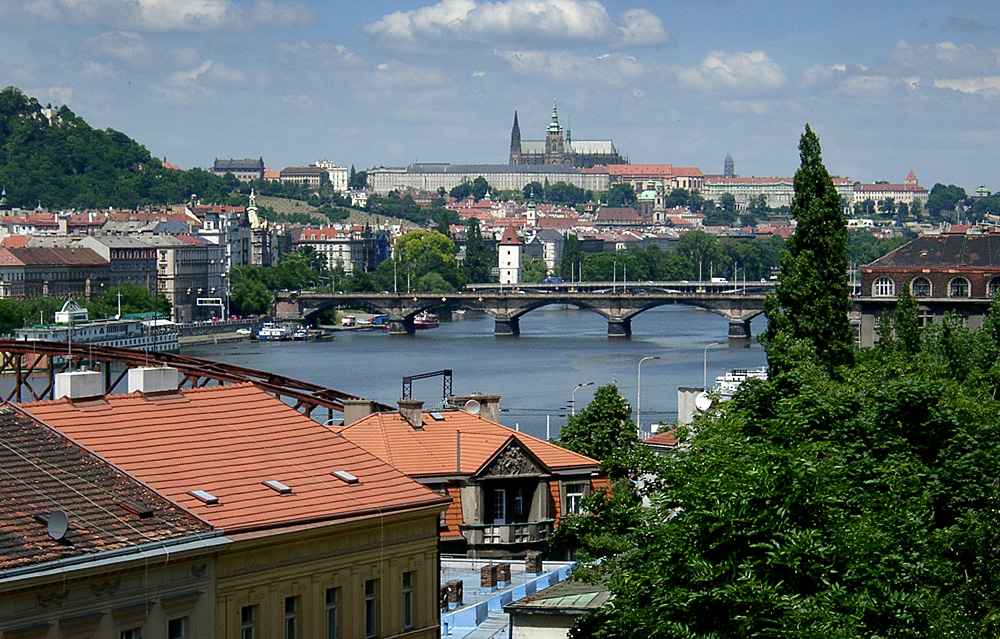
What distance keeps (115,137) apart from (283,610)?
15824 centimetres

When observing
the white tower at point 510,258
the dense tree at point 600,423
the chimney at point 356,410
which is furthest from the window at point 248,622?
the white tower at point 510,258

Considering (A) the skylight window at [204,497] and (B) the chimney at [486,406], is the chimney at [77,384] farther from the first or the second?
(B) the chimney at [486,406]

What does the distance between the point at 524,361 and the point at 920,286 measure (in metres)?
26.5

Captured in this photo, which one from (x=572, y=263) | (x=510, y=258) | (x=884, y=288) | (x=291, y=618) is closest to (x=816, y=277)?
(x=291, y=618)

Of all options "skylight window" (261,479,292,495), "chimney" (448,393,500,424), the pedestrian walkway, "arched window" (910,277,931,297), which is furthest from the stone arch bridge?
"skylight window" (261,479,292,495)

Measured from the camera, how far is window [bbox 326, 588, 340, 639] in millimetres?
12500

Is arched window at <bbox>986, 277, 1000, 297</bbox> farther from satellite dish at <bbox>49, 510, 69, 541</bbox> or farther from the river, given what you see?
satellite dish at <bbox>49, 510, 69, 541</bbox>

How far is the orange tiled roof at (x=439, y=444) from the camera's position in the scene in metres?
19.7

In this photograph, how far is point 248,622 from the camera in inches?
470

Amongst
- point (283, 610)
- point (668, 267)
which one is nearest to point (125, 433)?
point (283, 610)

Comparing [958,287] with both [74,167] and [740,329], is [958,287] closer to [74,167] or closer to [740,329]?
[740,329]

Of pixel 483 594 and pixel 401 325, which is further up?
pixel 483 594

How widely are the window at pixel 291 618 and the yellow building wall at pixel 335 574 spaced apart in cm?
2

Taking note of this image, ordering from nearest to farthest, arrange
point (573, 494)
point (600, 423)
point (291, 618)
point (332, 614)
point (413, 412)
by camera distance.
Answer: point (291, 618), point (332, 614), point (413, 412), point (573, 494), point (600, 423)
